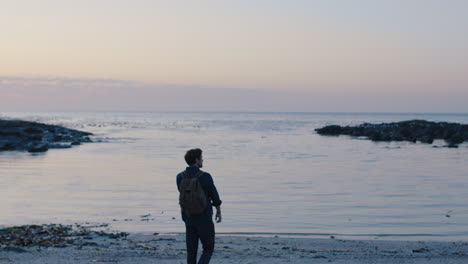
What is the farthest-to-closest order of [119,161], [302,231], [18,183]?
[119,161] → [18,183] → [302,231]

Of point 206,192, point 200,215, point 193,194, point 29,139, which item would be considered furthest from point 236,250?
point 29,139

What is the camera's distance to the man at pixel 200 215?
7.09 m

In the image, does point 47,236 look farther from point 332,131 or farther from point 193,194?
point 332,131

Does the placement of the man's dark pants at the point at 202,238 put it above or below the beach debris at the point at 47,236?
above

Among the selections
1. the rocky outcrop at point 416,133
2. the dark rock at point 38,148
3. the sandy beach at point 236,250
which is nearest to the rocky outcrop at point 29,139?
the dark rock at point 38,148

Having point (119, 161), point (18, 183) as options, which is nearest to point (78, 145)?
point (119, 161)

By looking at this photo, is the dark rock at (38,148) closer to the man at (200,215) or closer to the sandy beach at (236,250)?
the sandy beach at (236,250)

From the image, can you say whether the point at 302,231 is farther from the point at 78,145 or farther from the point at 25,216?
the point at 78,145

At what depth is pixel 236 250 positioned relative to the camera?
10258 mm

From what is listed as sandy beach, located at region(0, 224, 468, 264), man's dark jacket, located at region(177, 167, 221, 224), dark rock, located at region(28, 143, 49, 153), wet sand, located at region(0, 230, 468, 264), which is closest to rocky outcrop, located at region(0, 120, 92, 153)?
dark rock, located at region(28, 143, 49, 153)

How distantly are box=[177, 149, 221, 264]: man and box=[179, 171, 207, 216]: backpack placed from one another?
1.7 inches

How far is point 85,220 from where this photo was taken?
558 inches

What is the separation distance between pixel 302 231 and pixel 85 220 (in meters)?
5.76

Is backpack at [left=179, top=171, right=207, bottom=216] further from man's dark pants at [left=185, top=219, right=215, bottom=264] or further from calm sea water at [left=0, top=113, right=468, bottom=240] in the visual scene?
calm sea water at [left=0, top=113, right=468, bottom=240]
